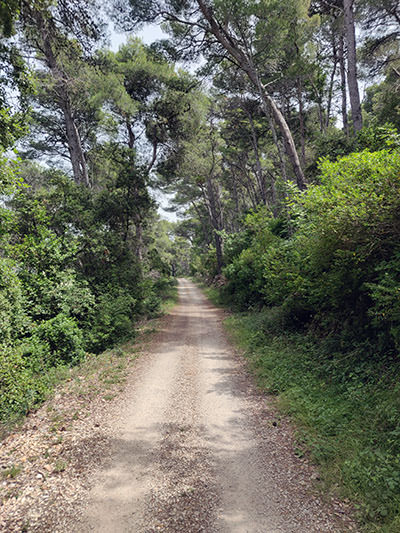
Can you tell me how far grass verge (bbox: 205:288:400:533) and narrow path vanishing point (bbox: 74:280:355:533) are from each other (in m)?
0.28

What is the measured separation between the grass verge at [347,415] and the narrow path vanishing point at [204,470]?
0.93ft

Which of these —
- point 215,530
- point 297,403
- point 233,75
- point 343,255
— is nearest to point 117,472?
point 215,530

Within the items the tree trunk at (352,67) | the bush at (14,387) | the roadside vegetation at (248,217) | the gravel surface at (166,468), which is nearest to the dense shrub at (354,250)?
the roadside vegetation at (248,217)

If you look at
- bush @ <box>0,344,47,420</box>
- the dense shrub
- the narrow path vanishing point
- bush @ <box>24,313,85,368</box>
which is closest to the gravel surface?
the narrow path vanishing point

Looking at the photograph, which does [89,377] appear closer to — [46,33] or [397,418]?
[397,418]

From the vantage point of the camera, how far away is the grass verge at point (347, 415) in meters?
3.25

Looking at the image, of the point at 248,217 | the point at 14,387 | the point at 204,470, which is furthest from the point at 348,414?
the point at 248,217

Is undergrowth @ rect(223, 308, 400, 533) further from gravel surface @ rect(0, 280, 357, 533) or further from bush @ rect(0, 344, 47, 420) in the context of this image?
bush @ rect(0, 344, 47, 420)

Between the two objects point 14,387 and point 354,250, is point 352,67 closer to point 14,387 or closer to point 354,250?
point 354,250

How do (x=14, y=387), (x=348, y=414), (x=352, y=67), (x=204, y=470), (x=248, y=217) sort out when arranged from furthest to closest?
(x=248, y=217), (x=352, y=67), (x=14, y=387), (x=348, y=414), (x=204, y=470)

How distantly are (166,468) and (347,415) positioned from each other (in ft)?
10.1

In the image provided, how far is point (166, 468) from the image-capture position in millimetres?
4117

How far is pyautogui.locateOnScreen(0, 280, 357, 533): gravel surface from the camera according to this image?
325 centimetres

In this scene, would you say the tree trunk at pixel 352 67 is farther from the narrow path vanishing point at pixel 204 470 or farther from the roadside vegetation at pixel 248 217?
the narrow path vanishing point at pixel 204 470
